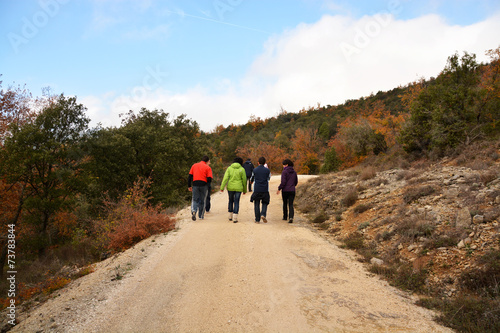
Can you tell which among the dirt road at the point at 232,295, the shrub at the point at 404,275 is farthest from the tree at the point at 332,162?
the shrub at the point at 404,275

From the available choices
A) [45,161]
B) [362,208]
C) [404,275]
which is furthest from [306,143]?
[404,275]

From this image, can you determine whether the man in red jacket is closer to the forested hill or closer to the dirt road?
the dirt road

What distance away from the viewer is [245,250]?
6.74 meters

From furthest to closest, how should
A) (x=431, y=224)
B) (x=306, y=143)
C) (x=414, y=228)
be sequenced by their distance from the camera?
(x=306, y=143)
(x=414, y=228)
(x=431, y=224)

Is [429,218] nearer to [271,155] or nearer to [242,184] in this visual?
[242,184]

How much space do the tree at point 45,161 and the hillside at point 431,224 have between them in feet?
61.7

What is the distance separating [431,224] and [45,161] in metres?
23.5

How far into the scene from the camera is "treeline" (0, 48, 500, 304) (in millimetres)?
12695

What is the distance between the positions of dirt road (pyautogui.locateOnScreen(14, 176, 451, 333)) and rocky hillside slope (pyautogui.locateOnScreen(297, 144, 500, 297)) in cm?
92

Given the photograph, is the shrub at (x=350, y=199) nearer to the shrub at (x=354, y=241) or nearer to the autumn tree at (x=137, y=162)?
the shrub at (x=354, y=241)

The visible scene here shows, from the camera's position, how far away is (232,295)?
15.0ft

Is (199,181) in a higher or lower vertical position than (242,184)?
higher

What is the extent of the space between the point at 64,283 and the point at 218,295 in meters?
3.97

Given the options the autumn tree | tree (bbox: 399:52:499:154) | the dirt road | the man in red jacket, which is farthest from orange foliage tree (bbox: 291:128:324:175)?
the dirt road
